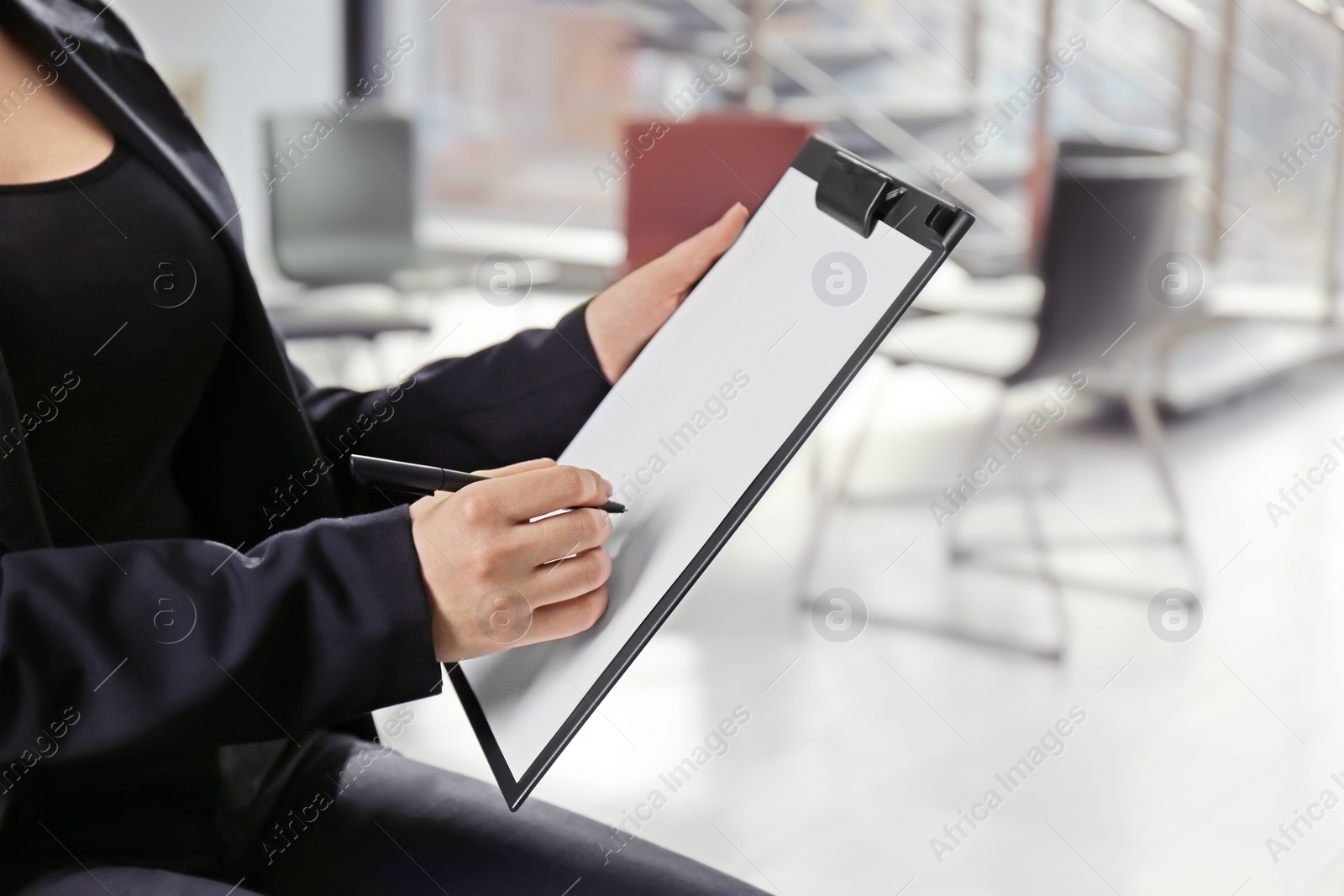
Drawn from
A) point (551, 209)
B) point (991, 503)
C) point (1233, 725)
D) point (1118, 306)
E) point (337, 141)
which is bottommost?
point (551, 209)

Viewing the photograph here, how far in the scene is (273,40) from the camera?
509cm

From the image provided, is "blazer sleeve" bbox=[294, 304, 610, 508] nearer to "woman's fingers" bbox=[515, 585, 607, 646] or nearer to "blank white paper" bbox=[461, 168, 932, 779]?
"blank white paper" bbox=[461, 168, 932, 779]

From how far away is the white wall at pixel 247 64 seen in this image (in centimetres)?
463

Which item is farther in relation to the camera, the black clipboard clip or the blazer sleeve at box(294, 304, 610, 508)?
the blazer sleeve at box(294, 304, 610, 508)

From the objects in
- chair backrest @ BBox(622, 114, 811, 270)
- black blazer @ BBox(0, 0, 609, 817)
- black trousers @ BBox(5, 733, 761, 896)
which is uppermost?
black blazer @ BBox(0, 0, 609, 817)

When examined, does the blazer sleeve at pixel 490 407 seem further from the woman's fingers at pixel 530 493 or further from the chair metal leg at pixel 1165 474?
the chair metal leg at pixel 1165 474

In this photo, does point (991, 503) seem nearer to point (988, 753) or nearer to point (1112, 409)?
point (1112, 409)

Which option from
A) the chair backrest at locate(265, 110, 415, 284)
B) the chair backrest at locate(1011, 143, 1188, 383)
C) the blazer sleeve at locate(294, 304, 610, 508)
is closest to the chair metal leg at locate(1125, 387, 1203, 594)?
the chair backrest at locate(1011, 143, 1188, 383)

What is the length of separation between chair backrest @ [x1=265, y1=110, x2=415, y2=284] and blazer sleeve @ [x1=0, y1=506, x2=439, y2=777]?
301 centimetres

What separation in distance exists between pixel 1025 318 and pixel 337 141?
208cm

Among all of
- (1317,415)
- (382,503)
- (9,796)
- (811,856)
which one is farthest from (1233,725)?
(1317,415)

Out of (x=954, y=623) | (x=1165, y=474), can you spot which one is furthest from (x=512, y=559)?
(x=1165, y=474)

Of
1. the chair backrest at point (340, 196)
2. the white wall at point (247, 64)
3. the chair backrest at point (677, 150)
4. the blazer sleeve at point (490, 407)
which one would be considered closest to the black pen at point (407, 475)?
the blazer sleeve at point (490, 407)

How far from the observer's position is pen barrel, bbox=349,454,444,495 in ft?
2.01
